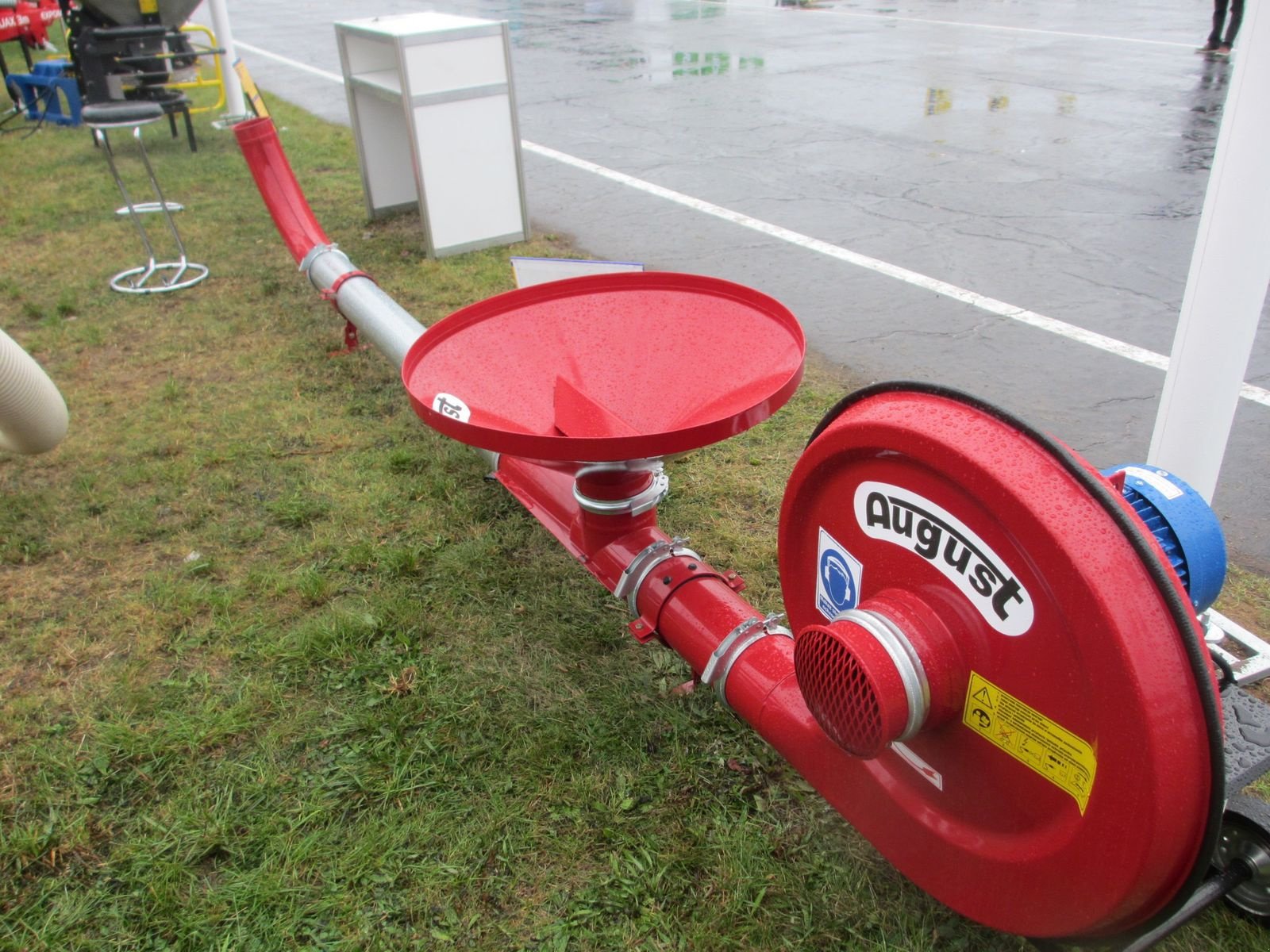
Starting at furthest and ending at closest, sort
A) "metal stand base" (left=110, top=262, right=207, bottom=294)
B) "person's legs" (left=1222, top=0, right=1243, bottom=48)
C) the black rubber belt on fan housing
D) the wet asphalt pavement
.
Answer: "person's legs" (left=1222, top=0, right=1243, bottom=48) < "metal stand base" (left=110, top=262, right=207, bottom=294) < the wet asphalt pavement < the black rubber belt on fan housing

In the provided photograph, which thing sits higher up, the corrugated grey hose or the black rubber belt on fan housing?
the black rubber belt on fan housing

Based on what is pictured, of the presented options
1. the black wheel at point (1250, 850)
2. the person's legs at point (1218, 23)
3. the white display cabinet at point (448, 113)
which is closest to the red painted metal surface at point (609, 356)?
the black wheel at point (1250, 850)

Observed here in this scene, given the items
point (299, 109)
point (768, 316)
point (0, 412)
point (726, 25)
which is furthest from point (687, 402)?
point (726, 25)

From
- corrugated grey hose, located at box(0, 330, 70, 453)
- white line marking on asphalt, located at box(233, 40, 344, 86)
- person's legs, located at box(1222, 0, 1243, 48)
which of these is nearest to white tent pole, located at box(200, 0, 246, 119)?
white line marking on asphalt, located at box(233, 40, 344, 86)

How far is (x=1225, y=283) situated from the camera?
1.87 m

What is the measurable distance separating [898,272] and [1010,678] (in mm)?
3738

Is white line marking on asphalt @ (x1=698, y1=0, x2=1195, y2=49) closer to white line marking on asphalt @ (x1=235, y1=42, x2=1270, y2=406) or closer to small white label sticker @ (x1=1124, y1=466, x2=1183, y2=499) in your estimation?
white line marking on asphalt @ (x1=235, y1=42, x2=1270, y2=406)

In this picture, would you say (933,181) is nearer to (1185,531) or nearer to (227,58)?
(1185,531)

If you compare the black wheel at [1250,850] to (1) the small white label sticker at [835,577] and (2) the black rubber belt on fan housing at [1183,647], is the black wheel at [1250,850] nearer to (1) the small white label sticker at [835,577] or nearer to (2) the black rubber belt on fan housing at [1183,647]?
(2) the black rubber belt on fan housing at [1183,647]

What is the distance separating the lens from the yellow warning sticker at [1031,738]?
4.10 ft

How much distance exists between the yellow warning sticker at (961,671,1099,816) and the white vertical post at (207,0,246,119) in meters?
7.23

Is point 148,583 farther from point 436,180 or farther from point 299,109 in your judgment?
point 299,109

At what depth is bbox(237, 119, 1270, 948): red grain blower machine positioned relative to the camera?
1.15 m

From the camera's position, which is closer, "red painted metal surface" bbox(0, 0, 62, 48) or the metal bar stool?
the metal bar stool
